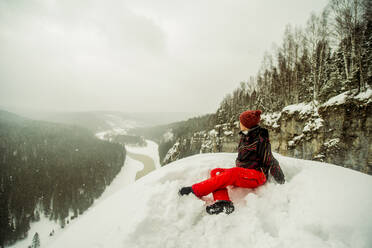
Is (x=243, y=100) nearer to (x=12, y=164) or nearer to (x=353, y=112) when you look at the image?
(x=353, y=112)

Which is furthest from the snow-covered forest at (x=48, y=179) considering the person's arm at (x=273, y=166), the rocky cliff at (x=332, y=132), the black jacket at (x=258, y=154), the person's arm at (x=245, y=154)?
the person's arm at (x=273, y=166)

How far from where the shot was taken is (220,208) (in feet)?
7.03

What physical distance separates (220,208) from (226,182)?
0.40 m

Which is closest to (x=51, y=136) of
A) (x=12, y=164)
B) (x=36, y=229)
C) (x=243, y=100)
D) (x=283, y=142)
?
(x=12, y=164)

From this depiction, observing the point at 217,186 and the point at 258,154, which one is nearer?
Answer: the point at 217,186

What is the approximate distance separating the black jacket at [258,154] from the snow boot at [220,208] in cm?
95

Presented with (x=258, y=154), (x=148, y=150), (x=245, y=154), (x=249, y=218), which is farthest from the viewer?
(x=148, y=150)

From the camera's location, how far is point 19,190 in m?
48.8

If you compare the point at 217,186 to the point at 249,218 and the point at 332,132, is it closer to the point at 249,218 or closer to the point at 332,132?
the point at 249,218

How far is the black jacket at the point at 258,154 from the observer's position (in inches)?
103

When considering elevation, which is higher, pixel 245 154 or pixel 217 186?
pixel 245 154

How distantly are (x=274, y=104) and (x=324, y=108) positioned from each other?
1142 cm

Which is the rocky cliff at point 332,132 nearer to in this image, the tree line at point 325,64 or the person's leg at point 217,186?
the tree line at point 325,64

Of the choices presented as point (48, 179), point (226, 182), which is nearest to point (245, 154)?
point (226, 182)
